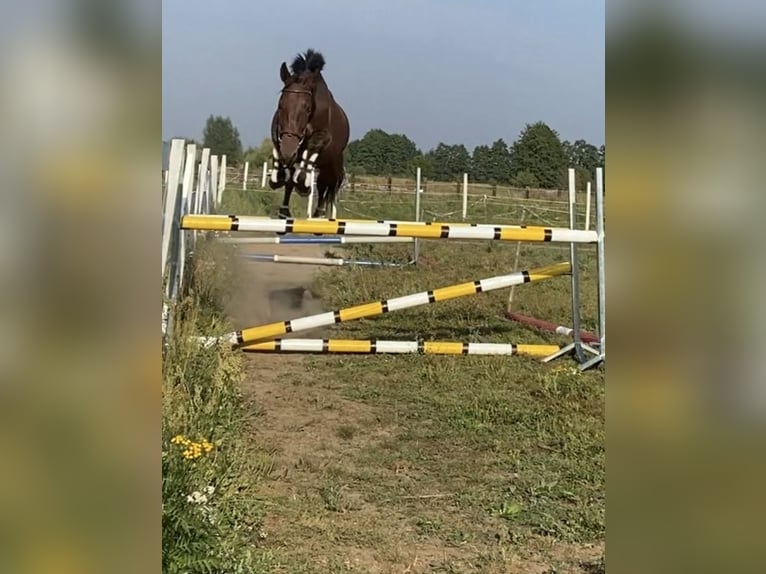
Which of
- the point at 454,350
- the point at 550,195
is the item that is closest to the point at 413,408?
the point at 454,350

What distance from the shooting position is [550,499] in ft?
9.18

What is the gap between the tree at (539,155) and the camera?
14.8 metres

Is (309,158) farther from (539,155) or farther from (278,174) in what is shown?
(539,155)

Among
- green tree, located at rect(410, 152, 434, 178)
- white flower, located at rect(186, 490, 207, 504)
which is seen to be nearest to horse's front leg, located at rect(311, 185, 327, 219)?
white flower, located at rect(186, 490, 207, 504)

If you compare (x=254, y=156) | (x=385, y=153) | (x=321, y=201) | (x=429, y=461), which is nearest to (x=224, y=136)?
(x=254, y=156)

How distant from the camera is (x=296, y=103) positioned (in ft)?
20.5

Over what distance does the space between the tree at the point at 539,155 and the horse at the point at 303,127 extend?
314 inches

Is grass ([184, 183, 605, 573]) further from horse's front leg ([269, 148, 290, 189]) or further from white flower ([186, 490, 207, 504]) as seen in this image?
horse's front leg ([269, 148, 290, 189])

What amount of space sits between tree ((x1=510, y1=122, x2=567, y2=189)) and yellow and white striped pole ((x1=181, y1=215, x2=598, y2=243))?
9714 mm

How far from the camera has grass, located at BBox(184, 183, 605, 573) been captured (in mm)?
2361

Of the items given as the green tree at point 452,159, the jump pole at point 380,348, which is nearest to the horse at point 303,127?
the jump pole at point 380,348
